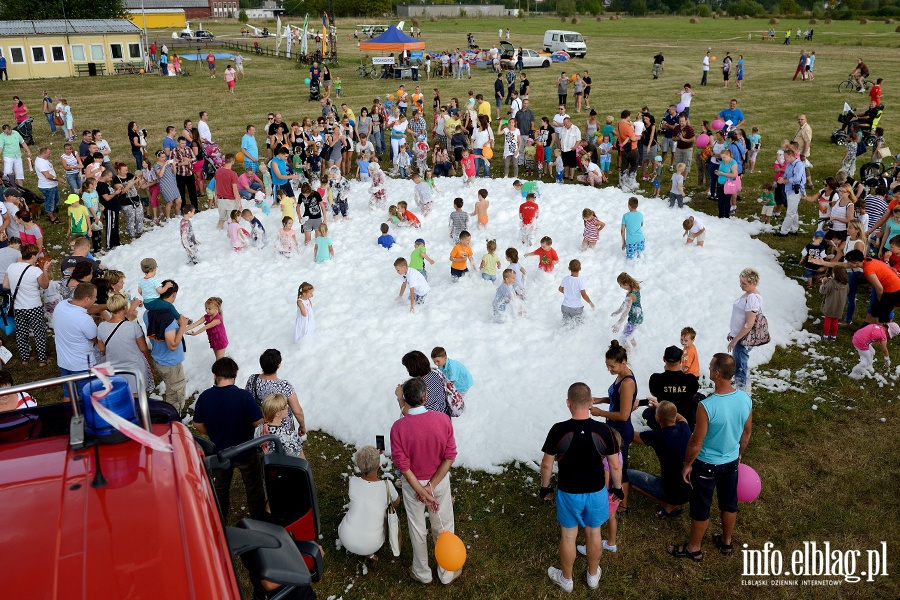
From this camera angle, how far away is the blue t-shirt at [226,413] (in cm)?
707

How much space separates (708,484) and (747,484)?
3.18ft

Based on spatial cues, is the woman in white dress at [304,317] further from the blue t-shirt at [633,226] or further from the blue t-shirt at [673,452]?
the blue t-shirt at [633,226]

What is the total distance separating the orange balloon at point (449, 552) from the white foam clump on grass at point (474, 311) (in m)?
1.92

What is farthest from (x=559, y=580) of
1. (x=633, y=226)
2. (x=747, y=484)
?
(x=633, y=226)

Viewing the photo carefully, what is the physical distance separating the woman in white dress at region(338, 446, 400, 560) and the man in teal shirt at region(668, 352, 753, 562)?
3113mm

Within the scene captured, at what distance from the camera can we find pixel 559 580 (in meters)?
6.72

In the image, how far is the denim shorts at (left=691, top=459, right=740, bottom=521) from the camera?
669 cm

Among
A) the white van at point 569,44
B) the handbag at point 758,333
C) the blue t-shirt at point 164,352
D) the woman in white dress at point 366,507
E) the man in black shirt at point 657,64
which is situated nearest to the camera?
the woman in white dress at point 366,507

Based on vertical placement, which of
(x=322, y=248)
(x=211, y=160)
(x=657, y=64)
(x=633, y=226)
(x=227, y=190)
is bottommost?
(x=322, y=248)

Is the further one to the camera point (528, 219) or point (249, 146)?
point (249, 146)

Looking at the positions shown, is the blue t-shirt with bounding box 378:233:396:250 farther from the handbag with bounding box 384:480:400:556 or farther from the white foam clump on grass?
the handbag with bounding box 384:480:400:556

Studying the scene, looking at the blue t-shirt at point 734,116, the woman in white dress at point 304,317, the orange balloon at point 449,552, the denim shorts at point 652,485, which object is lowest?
the orange balloon at point 449,552

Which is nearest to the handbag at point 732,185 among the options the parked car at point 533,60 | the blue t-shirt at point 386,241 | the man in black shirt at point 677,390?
the blue t-shirt at point 386,241

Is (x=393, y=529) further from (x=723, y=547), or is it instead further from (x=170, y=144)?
(x=170, y=144)
